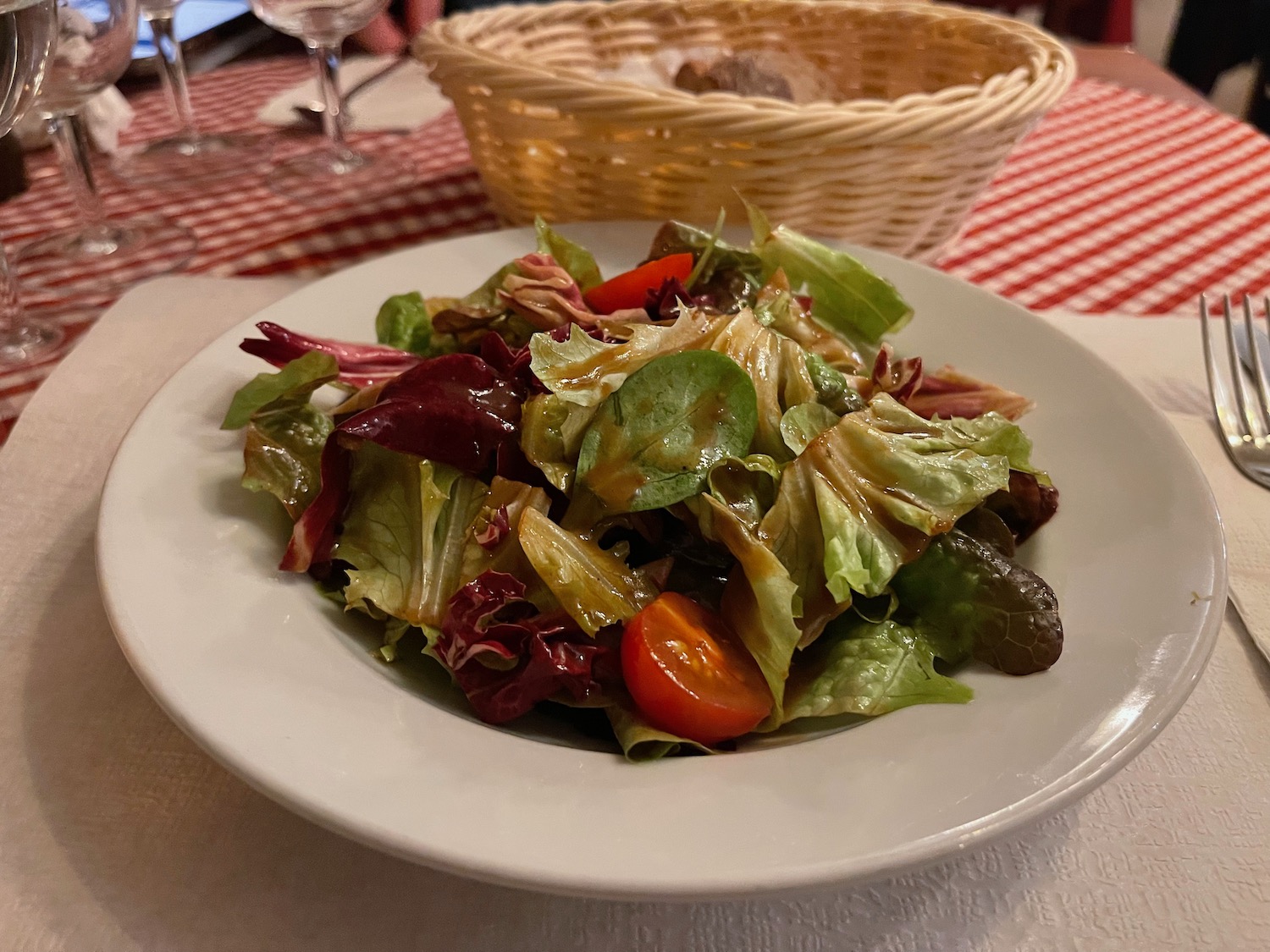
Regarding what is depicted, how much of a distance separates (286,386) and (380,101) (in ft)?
5.51

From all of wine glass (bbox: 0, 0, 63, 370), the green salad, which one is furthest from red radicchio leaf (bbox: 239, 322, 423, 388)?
wine glass (bbox: 0, 0, 63, 370)

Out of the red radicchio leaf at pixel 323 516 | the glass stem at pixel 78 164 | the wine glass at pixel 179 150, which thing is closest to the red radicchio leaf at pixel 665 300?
the red radicchio leaf at pixel 323 516

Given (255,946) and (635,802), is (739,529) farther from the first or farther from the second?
(255,946)

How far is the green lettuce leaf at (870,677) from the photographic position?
0.69 metres

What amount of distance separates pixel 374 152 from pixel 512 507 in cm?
148

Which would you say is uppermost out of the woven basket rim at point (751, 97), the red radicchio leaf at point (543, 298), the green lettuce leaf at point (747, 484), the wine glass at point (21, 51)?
the wine glass at point (21, 51)

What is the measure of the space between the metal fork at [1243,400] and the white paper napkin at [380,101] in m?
1.66

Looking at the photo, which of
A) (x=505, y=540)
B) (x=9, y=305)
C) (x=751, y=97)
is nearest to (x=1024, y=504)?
(x=505, y=540)

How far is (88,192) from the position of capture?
1538 millimetres

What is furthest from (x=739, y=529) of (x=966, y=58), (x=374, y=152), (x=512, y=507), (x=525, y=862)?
(x=374, y=152)

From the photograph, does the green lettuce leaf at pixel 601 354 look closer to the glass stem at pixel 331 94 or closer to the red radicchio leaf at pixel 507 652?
the red radicchio leaf at pixel 507 652

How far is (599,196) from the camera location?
136cm

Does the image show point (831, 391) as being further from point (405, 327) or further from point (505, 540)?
point (405, 327)

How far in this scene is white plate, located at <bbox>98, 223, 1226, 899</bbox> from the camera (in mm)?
539
